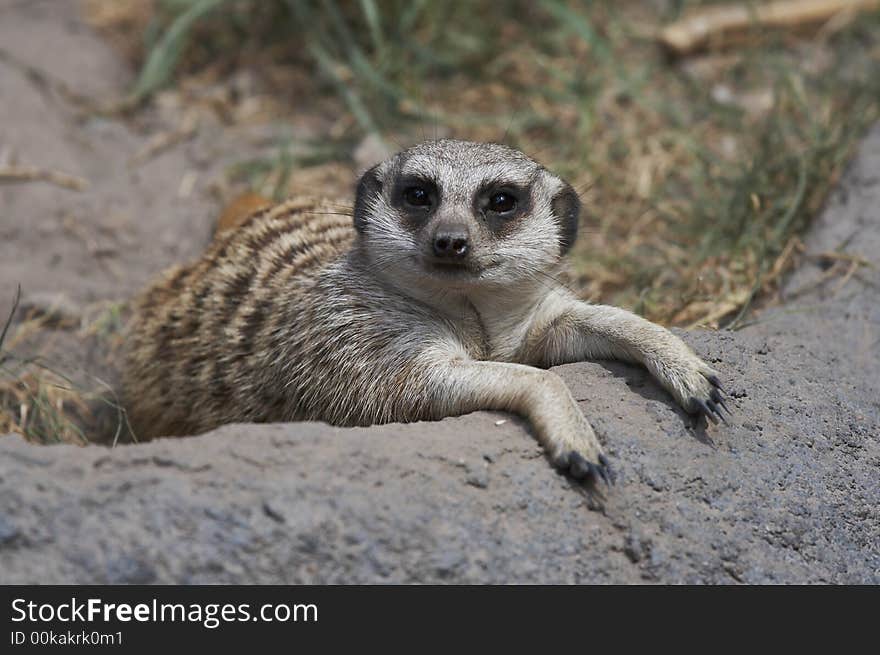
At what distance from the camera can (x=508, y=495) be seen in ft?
7.48

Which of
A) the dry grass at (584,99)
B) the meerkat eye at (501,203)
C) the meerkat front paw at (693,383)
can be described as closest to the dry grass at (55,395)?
the dry grass at (584,99)

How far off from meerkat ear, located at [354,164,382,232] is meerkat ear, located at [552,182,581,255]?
1.75ft

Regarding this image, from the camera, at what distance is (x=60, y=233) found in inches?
180

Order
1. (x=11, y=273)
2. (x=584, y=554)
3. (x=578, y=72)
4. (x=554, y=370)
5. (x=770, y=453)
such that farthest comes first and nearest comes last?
1. (x=578, y=72)
2. (x=11, y=273)
3. (x=554, y=370)
4. (x=770, y=453)
5. (x=584, y=554)

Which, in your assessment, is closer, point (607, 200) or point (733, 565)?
point (733, 565)

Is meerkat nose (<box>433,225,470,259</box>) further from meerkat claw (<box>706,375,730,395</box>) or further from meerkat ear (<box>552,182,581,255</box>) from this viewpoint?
meerkat claw (<box>706,375,730,395</box>)

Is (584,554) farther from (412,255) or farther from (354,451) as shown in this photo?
(412,255)

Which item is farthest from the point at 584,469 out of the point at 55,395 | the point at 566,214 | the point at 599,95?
the point at 599,95

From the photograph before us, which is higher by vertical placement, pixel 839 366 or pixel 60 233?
pixel 839 366

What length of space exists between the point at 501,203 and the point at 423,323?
41cm

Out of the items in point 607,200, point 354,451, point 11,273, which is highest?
point 354,451

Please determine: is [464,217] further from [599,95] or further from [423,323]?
[599,95]
